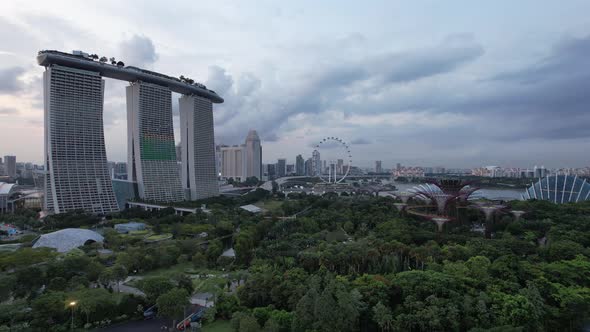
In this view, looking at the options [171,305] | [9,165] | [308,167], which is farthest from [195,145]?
[308,167]

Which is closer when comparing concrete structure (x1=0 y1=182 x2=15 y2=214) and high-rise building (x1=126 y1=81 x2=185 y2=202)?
concrete structure (x1=0 y1=182 x2=15 y2=214)

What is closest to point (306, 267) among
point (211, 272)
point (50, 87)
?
point (211, 272)

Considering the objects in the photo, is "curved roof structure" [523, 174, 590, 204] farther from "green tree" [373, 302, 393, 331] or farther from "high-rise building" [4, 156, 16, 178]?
"high-rise building" [4, 156, 16, 178]

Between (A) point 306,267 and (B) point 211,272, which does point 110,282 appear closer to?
(B) point 211,272

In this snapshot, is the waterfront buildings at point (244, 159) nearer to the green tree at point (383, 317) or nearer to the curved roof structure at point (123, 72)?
the curved roof structure at point (123, 72)

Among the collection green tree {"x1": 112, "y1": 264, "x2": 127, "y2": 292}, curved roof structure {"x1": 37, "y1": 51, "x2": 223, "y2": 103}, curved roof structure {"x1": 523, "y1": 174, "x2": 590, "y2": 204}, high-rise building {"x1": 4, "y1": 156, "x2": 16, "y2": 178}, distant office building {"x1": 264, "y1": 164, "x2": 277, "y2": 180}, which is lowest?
green tree {"x1": 112, "y1": 264, "x2": 127, "y2": 292}

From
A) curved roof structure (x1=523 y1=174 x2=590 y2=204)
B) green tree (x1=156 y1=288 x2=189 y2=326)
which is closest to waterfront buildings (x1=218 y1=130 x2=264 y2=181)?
curved roof structure (x1=523 y1=174 x2=590 y2=204)

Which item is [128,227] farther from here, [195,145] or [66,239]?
[195,145]
